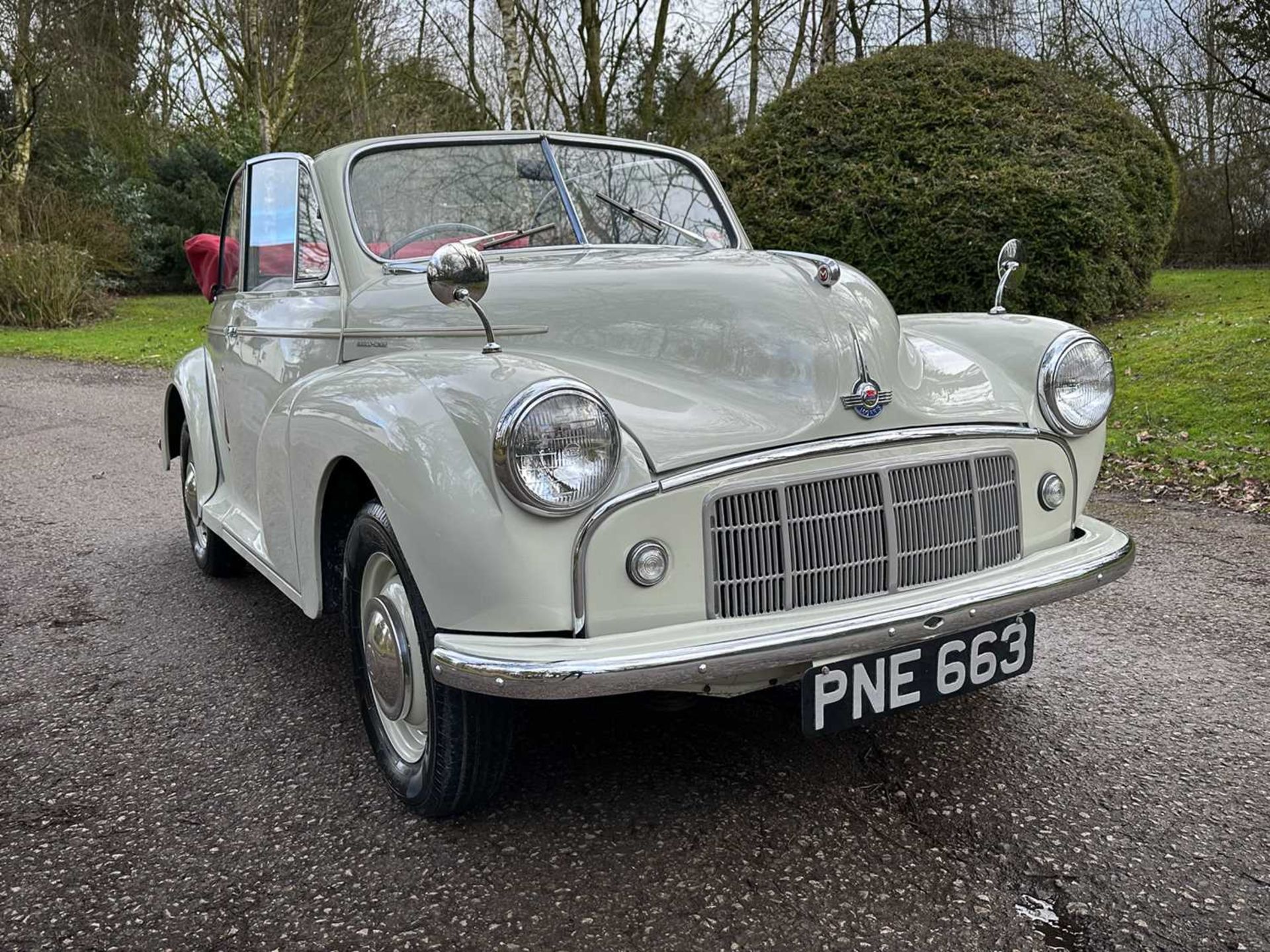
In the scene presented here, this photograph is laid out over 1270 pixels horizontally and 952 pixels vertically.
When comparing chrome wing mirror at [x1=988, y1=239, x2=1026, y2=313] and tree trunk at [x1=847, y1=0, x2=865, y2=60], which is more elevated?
tree trunk at [x1=847, y1=0, x2=865, y2=60]

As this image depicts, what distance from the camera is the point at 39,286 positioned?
51.9 feet

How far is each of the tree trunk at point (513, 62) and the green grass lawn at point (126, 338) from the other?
14.1 feet

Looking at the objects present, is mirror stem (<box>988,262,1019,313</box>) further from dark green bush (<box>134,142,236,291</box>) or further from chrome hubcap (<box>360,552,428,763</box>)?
dark green bush (<box>134,142,236,291</box>)

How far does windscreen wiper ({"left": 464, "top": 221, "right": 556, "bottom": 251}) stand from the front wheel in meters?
1.09

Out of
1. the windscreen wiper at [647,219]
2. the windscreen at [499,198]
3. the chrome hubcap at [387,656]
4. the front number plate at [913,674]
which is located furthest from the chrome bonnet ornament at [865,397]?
the windscreen wiper at [647,219]

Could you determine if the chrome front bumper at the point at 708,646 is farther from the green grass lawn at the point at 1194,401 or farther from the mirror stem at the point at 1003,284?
the green grass lawn at the point at 1194,401

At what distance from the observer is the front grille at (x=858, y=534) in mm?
2283

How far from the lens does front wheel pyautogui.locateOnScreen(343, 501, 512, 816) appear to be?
2.33 meters

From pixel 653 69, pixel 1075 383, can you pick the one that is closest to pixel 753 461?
pixel 1075 383

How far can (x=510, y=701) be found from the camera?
7.72 feet

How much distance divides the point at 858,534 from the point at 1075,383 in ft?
2.97

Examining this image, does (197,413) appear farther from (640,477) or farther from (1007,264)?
(1007,264)

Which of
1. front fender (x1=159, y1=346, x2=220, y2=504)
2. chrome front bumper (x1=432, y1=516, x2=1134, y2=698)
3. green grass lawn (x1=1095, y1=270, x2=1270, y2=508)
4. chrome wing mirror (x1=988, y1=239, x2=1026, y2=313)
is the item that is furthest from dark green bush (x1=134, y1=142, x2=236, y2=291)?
chrome front bumper (x1=432, y1=516, x2=1134, y2=698)

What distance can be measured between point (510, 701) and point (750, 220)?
8.91 meters
